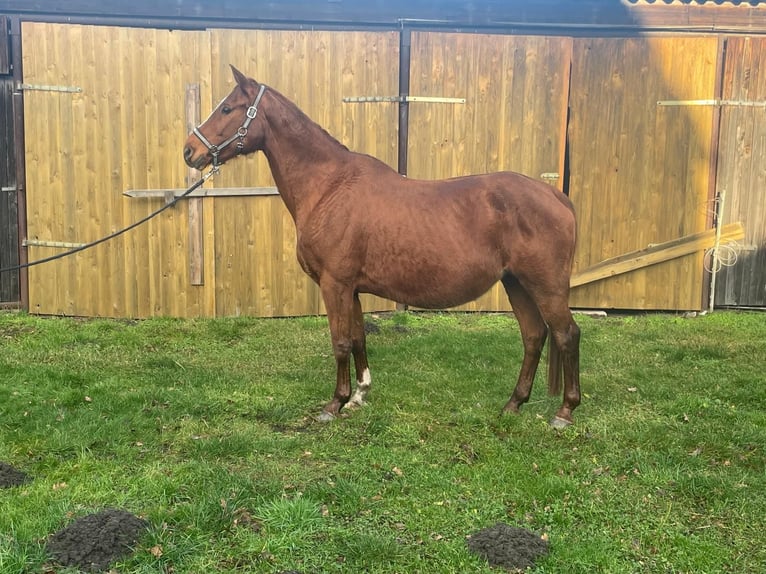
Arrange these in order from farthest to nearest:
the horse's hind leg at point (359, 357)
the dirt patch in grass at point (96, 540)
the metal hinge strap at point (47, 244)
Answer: the metal hinge strap at point (47, 244) < the horse's hind leg at point (359, 357) < the dirt patch in grass at point (96, 540)

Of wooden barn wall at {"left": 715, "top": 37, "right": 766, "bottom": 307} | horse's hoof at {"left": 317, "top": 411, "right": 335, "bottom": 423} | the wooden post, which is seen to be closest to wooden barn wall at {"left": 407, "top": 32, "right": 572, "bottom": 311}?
wooden barn wall at {"left": 715, "top": 37, "right": 766, "bottom": 307}

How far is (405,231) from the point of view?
4.15 meters

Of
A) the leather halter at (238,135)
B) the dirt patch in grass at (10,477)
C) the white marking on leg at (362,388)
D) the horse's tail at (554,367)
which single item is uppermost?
the leather halter at (238,135)

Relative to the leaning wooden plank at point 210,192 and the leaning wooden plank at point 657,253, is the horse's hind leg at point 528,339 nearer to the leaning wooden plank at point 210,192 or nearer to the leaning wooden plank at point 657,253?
the leaning wooden plank at point 657,253

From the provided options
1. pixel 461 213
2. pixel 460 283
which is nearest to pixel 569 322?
pixel 460 283

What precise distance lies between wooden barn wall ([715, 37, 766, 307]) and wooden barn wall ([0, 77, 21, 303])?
8581 mm

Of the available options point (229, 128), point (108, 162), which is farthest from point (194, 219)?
point (229, 128)

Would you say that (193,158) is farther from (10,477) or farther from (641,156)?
(641,156)

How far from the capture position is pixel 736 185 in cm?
767

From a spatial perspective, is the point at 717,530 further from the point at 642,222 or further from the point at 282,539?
the point at 642,222

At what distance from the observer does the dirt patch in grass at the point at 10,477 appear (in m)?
3.18

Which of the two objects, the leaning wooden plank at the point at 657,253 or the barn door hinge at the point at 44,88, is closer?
the barn door hinge at the point at 44,88

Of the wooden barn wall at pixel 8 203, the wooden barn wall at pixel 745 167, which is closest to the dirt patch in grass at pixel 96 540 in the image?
the wooden barn wall at pixel 8 203

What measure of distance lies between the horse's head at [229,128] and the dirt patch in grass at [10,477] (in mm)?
2186
